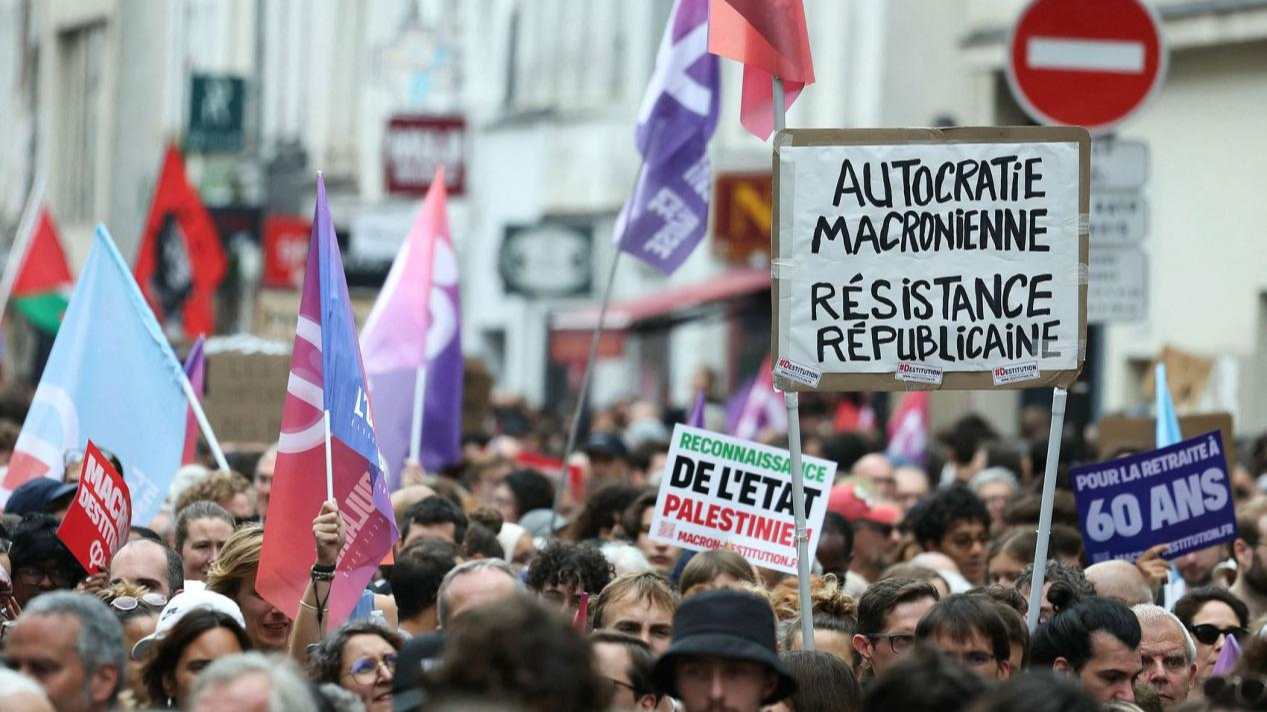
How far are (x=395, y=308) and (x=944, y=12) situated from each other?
1477 cm

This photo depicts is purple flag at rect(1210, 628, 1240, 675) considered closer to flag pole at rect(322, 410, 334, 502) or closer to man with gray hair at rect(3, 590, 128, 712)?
flag pole at rect(322, 410, 334, 502)

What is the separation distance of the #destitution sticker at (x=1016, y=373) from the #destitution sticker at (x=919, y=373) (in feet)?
0.60

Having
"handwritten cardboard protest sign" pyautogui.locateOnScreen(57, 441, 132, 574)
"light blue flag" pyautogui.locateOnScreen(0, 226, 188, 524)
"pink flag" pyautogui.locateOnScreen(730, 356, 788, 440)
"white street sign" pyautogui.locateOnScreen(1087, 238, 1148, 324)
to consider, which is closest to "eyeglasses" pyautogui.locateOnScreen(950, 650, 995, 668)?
"handwritten cardboard protest sign" pyautogui.locateOnScreen(57, 441, 132, 574)

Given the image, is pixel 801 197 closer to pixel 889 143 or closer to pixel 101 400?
pixel 889 143

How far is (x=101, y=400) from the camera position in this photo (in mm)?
11453

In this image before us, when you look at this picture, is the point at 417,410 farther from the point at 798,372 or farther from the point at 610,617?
the point at 798,372

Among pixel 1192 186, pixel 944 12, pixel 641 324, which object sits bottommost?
pixel 641 324

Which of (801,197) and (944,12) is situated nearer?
(801,197)

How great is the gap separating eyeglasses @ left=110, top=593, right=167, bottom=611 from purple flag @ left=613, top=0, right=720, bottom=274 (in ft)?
14.1

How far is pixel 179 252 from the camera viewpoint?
22094mm

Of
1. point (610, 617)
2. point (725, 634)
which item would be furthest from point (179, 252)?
point (725, 634)

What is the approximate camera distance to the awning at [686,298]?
1123 inches

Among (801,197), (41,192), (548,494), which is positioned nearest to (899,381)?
(801,197)

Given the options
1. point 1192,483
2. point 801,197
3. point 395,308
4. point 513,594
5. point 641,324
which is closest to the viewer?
point 513,594
